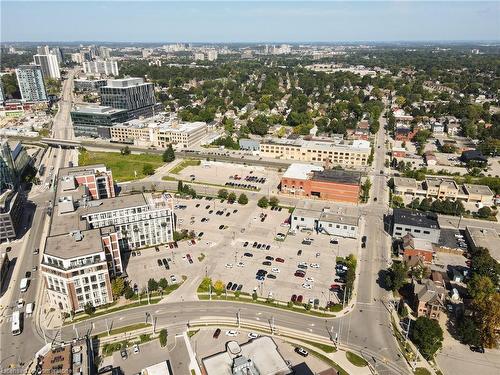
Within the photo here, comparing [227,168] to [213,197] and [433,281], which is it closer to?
[213,197]

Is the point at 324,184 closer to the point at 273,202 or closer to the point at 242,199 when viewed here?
the point at 273,202

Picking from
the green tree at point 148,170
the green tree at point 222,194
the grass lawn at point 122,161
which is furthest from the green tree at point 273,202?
the grass lawn at point 122,161

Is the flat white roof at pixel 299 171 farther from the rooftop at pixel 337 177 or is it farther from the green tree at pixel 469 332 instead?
the green tree at pixel 469 332

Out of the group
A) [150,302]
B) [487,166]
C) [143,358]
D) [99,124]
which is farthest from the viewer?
[99,124]

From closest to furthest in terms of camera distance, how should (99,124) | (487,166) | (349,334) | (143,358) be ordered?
(143,358)
(349,334)
(487,166)
(99,124)

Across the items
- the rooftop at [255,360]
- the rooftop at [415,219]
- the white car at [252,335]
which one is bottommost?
the white car at [252,335]

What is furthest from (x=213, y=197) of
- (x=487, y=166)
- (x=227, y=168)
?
(x=487, y=166)
